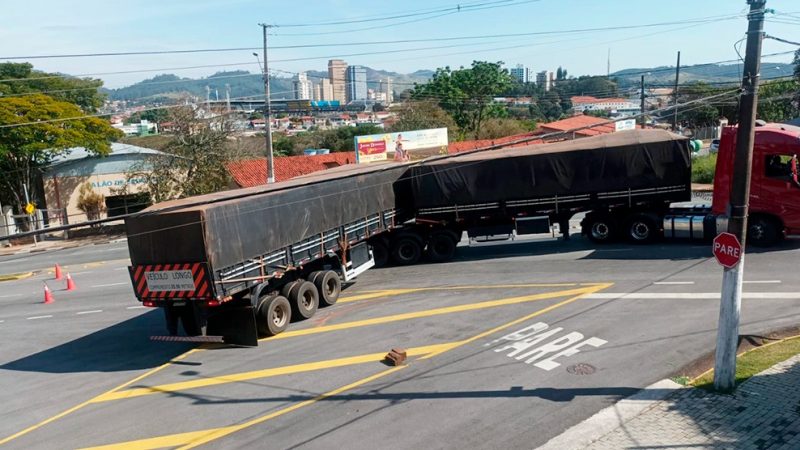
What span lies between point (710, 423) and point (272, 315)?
959 centimetres

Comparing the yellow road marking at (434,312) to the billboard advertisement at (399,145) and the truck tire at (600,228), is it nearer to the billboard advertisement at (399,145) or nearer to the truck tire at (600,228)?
the truck tire at (600,228)

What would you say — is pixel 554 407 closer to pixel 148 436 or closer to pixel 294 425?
pixel 294 425

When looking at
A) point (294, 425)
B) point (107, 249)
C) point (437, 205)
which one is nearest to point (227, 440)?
point (294, 425)

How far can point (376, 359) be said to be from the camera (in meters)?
12.6

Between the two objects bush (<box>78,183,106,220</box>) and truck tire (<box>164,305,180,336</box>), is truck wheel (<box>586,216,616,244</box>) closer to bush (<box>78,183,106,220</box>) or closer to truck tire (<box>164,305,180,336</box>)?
truck tire (<box>164,305,180,336</box>)

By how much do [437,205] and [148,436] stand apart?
13482 mm

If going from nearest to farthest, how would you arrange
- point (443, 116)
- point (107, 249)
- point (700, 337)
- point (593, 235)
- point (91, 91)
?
point (700, 337)
point (593, 235)
point (107, 249)
point (91, 91)
point (443, 116)

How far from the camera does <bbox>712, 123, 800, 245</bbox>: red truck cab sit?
18156 millimetres

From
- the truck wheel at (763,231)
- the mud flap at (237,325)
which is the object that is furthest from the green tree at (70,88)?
the truck wheel at (763,231)

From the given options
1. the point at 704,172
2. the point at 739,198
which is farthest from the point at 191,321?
the point at 704,172

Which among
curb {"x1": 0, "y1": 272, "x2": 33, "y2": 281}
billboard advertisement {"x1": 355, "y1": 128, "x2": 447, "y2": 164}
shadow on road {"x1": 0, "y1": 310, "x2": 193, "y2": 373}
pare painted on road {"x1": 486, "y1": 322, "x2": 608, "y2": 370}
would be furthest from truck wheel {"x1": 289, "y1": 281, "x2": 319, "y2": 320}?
billboard advertisement {"x1": 355, "y1": 128, "x2": 447, "y2": 164}

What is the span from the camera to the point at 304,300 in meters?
16.2

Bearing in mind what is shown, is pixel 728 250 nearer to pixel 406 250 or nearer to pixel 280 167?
pixel 406 250

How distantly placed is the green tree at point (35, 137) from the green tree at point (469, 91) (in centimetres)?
3896
